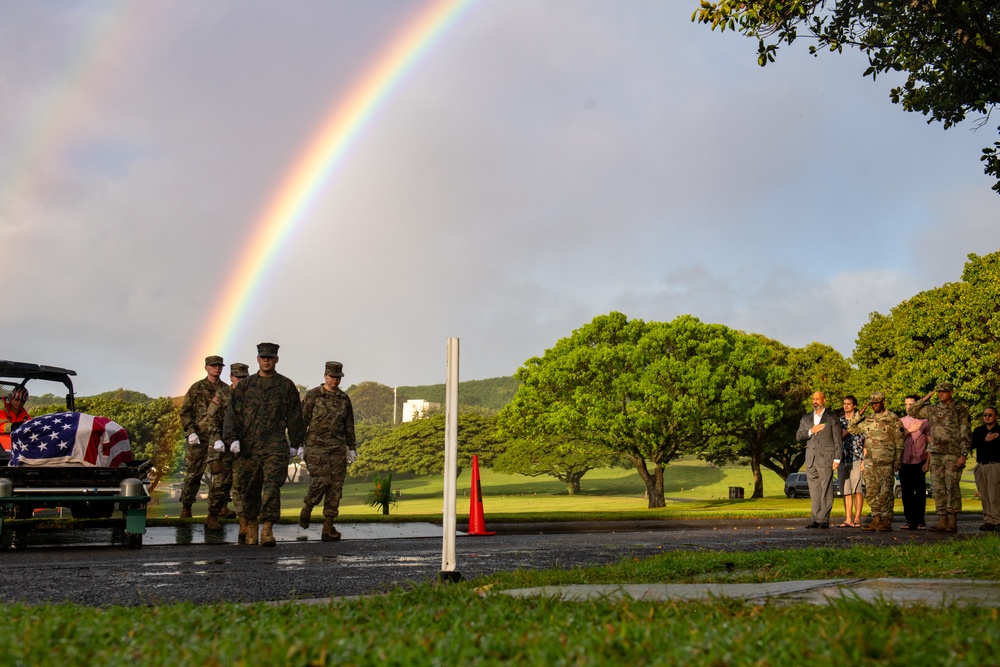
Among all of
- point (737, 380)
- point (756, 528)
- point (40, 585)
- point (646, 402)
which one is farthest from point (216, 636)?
point (737, 380)

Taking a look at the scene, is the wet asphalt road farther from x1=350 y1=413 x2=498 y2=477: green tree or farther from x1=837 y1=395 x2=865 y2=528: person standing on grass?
x1=350 y1=413 x2=498 y2=477: green tree

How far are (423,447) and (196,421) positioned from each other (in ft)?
219

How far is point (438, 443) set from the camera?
270 feet

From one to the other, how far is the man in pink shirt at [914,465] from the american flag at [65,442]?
42.0 ft

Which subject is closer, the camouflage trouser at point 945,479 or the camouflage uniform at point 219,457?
the camouflage uniform at point 219,457

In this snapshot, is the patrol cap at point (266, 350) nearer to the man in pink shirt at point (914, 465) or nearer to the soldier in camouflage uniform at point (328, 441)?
the soldier in camouflage uniform at point (328, 441)

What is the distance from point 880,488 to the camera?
1505cm

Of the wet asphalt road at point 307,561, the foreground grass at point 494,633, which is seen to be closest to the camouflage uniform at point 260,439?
the wet asphalt road at point 307,561

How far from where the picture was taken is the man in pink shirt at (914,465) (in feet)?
52.9

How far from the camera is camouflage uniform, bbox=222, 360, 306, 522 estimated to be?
39.5ft

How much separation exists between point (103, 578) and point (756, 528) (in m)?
11.7

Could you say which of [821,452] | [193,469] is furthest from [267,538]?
[821,452]

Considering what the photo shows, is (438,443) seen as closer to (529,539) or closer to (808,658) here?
(529,539)

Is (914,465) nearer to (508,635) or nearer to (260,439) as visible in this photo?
(260,439)
